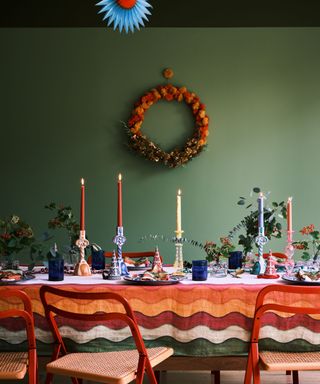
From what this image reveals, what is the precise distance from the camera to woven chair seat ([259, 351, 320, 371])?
7.34 feet

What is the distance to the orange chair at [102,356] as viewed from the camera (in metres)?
2.15

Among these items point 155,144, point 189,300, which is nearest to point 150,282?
point 189,300

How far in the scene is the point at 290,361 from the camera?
2.28 m

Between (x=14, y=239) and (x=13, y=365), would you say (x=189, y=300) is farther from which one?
(x=14, y=239)

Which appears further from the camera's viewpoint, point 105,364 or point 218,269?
point 218,269

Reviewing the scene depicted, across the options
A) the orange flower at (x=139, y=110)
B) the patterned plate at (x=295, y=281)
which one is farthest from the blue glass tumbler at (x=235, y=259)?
the orange flower at (x=139, y=110)

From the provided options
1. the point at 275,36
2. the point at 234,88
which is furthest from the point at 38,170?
the point at 275,36

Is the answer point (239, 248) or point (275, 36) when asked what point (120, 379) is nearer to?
point (239, 248)

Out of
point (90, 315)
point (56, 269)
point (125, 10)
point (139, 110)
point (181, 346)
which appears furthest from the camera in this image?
point (139, 110)

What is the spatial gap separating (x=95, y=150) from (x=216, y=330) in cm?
279

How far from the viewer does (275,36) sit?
16.3ft

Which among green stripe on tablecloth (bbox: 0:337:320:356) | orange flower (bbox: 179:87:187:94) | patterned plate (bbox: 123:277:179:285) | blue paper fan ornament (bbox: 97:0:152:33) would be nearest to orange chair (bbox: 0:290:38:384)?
green stripe on tablecloth (bbox: 0:337:320:356)

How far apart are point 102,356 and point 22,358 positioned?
1.04 ft

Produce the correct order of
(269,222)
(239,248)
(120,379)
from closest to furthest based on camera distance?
1. (120,379)
2. (269,222)
3. (239,248)
